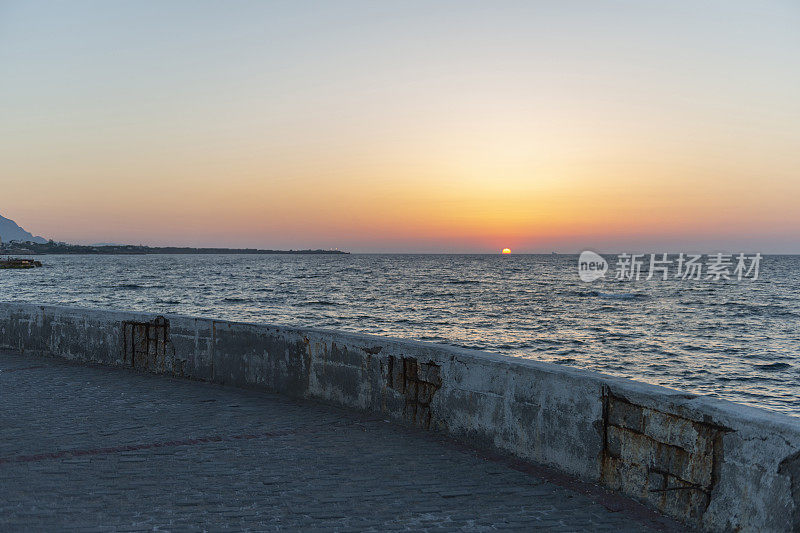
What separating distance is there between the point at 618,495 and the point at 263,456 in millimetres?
2990

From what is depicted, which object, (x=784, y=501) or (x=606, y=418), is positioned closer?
(x=784, y=501)

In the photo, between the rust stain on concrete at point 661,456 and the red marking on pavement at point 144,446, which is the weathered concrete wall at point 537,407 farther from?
the red marking on pavement at point 144,446

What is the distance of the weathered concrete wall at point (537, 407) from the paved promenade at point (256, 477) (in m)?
0.24

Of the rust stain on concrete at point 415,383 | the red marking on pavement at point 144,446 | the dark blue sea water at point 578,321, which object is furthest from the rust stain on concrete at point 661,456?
the dark blue sea water at point 578,321

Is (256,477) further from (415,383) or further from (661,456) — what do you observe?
(661,456)

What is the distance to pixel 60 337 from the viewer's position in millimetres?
10023

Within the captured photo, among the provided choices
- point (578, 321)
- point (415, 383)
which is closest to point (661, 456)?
point (415, 383)

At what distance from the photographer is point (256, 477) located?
4.79 m

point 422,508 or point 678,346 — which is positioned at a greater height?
point 422,508

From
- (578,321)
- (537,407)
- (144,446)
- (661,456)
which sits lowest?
(578,321)

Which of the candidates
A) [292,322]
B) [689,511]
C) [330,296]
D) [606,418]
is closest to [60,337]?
[606,418]

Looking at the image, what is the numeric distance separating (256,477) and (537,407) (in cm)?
243

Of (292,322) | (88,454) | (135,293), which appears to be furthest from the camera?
(135,293)

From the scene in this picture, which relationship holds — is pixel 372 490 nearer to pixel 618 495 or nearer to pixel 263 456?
pixel 263 456
